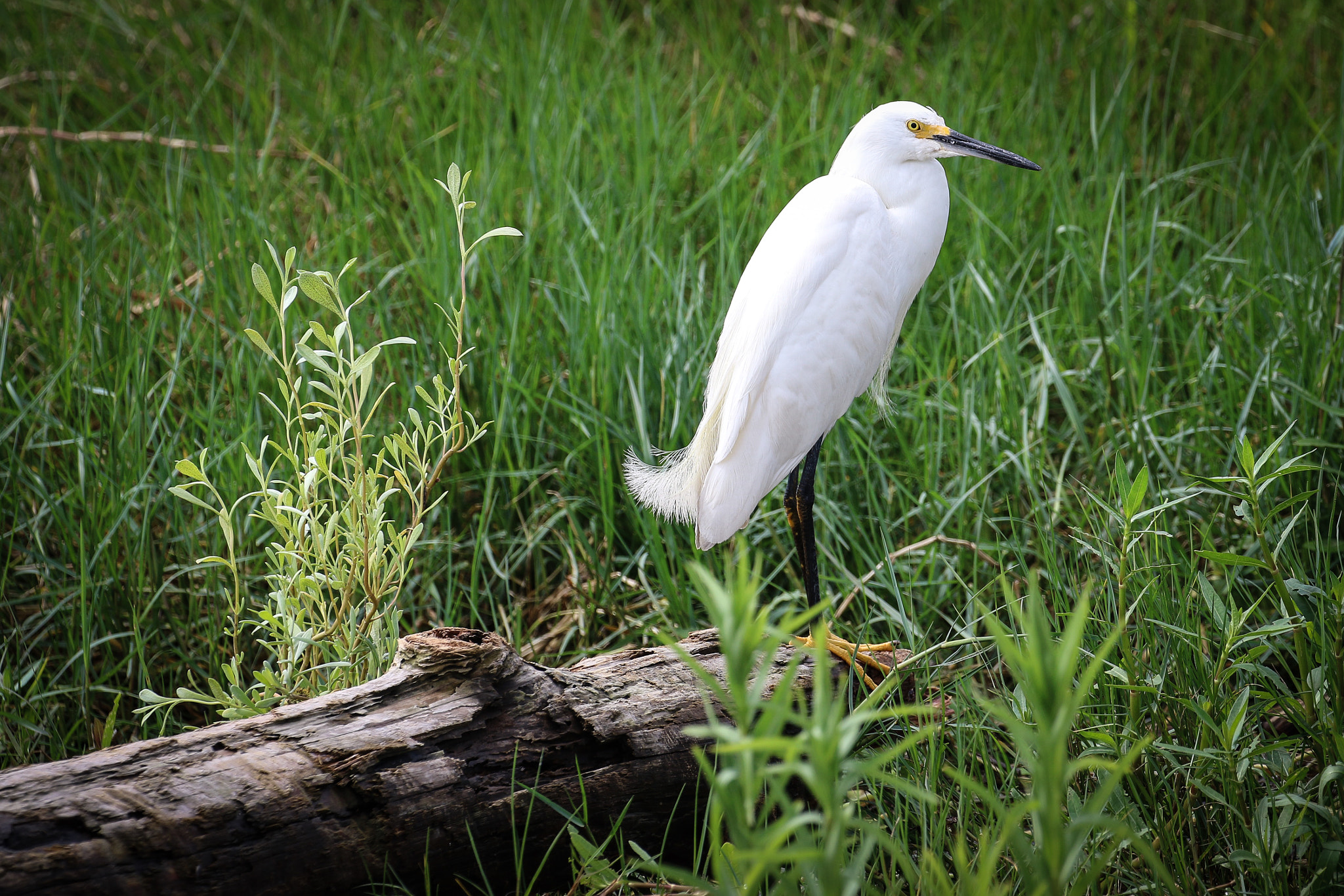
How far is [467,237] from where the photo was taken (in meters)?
2.61

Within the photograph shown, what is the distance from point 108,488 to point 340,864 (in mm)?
1203

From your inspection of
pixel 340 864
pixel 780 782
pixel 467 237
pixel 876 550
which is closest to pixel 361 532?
pixel 340 864

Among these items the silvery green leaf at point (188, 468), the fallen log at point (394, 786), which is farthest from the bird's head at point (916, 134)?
the silvery green leaf at point (188, 468)

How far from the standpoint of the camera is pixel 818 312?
168cm

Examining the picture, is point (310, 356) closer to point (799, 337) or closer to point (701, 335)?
point (799, 337)

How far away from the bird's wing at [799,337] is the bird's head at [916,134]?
Answer: 11cm

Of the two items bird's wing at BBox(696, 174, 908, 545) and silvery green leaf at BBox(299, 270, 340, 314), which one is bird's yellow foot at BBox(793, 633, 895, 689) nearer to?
bird's wing at BBox(696, 174, 908, 545)

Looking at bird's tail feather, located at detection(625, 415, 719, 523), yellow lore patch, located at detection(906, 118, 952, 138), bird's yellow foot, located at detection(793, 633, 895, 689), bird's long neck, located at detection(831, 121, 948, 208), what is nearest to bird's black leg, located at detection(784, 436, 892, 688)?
bird's yellow foot, located at detection(793, 633, 895, 689)

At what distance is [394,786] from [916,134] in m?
1.46

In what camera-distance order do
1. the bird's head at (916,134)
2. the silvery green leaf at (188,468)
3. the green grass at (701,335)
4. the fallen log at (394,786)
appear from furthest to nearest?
1. the bird's head at (916,134)
2. the green grass at (701,335)
3. the silvery green leaf at (188,468)
4. the fallen log at (394,786)

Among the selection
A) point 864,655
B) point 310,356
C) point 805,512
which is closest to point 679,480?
point 805,512

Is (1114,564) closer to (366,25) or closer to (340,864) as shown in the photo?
(340,864)

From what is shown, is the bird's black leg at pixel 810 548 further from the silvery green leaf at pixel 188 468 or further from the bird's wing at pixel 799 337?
the silvery green leaf at pixel 188 468

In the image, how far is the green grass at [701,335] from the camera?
159 cm
